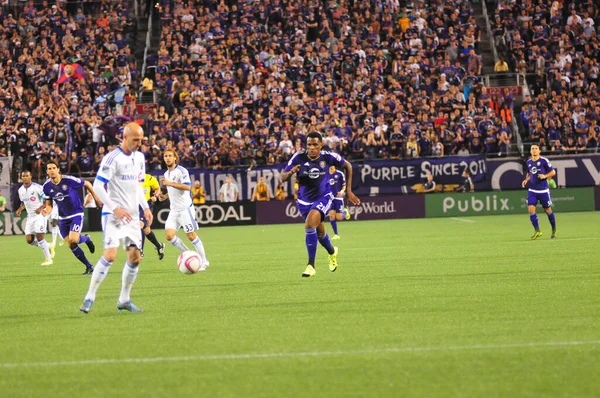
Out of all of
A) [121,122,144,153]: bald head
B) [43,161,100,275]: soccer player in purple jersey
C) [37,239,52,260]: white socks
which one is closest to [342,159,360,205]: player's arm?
[121,122,144,153]: bald head

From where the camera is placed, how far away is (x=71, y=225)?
18.2 m

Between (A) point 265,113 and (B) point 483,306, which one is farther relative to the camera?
(A) point 265,113

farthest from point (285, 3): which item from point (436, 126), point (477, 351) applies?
point (477, 351)

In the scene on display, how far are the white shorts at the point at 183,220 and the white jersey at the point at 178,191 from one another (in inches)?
3.9

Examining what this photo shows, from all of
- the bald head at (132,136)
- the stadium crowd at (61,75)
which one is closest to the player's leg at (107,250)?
the bald head at (132,136)

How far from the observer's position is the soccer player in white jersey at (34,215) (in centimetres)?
2147

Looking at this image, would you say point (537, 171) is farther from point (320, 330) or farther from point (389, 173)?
point (320, 330)

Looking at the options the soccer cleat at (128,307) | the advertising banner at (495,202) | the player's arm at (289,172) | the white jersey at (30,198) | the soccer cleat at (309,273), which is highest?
the player's arm at (289,172)

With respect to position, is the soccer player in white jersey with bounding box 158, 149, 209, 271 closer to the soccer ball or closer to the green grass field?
the green grass field

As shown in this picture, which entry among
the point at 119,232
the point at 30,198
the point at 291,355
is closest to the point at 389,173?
the point at 30,198

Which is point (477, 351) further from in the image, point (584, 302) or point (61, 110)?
point (61, 110)

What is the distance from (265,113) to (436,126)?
282 inches

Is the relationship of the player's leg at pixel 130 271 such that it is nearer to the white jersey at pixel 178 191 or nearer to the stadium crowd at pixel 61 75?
the white jersey at pixel 178 191

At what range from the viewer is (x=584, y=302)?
11.0m
